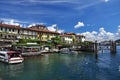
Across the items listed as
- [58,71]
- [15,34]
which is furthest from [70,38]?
[58,71]

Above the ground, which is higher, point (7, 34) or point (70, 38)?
point (70, 38)

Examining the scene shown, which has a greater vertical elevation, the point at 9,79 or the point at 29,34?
the point at 29,34

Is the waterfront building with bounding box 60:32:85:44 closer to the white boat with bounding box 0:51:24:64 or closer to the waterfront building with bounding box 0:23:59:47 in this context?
the waterfront building with bounding box 0:23:59:47

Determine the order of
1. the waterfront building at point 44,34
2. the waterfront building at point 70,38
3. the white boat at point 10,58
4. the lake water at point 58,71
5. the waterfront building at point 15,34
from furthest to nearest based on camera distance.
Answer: the waterfront building at point 70,38 → the waterfront building at point 44,34 → the waterfront building at point 15,34 → the white boat at point 10,58 → the lake water at point 58,71

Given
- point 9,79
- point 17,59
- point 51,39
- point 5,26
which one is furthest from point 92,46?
point 9,79

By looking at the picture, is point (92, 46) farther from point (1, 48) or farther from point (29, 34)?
point (1, 48)

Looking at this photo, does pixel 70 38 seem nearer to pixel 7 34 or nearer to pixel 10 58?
pixel 7 34

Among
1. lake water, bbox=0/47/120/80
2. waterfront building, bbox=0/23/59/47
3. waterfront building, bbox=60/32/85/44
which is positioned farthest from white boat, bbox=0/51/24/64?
waterfront building, bbox=60/32/85/44

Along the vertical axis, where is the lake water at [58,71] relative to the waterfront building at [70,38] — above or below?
below

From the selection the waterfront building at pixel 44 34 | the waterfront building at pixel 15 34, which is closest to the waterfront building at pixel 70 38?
the waterfront building at pixel 44 34

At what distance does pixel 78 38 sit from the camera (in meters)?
151

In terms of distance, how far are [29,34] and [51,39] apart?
17582 millimetres

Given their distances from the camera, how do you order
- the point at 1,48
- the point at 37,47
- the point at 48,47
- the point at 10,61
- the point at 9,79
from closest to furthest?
the point at 9,79 → the point at 10,61 → the point at 1,48 → the point at 37,47 → the point at 48,47

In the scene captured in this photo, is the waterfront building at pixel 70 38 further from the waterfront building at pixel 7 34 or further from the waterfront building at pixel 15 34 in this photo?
the waterfront building at pixel 7 34
